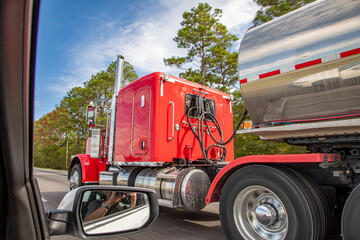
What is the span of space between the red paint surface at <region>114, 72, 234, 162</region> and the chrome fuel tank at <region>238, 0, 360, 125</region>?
2104mm

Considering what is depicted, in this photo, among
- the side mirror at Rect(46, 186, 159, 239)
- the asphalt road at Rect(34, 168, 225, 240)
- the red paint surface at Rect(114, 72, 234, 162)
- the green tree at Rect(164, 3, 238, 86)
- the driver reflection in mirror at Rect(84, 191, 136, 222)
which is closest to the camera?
the side mirror at Rect(46, 186, 159, 239)

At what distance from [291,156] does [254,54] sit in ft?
4.23

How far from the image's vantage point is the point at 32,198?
44.8 inches

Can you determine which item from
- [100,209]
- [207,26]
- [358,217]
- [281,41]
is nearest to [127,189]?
[100,209]

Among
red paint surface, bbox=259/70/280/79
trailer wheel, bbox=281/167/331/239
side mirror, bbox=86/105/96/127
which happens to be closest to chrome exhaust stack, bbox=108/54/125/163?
side mirror, bbox=86/105/96/127

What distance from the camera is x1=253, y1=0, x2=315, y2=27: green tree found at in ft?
24.2

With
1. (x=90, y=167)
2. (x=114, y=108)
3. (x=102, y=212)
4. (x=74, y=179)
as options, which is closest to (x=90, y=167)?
(x=90, y=167)

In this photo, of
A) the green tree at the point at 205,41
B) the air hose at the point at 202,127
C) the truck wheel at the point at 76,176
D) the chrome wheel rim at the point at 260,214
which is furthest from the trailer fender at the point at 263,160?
the green tree at the point at 205,41

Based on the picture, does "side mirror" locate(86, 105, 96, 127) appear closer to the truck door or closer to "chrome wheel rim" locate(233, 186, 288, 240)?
the truck door

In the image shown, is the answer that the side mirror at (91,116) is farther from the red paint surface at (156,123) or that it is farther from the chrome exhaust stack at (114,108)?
the red paint surface at (156,123)

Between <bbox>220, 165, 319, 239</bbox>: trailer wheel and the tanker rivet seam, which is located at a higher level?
the tanker rivet seam

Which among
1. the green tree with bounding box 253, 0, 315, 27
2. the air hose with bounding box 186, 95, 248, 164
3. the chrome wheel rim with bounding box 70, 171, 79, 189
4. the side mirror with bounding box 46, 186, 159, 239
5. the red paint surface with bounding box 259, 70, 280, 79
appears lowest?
the chrome wheel rim with bounding box 70, 171, 79, 189

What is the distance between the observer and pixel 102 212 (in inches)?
59.6

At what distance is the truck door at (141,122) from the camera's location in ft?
17.6
